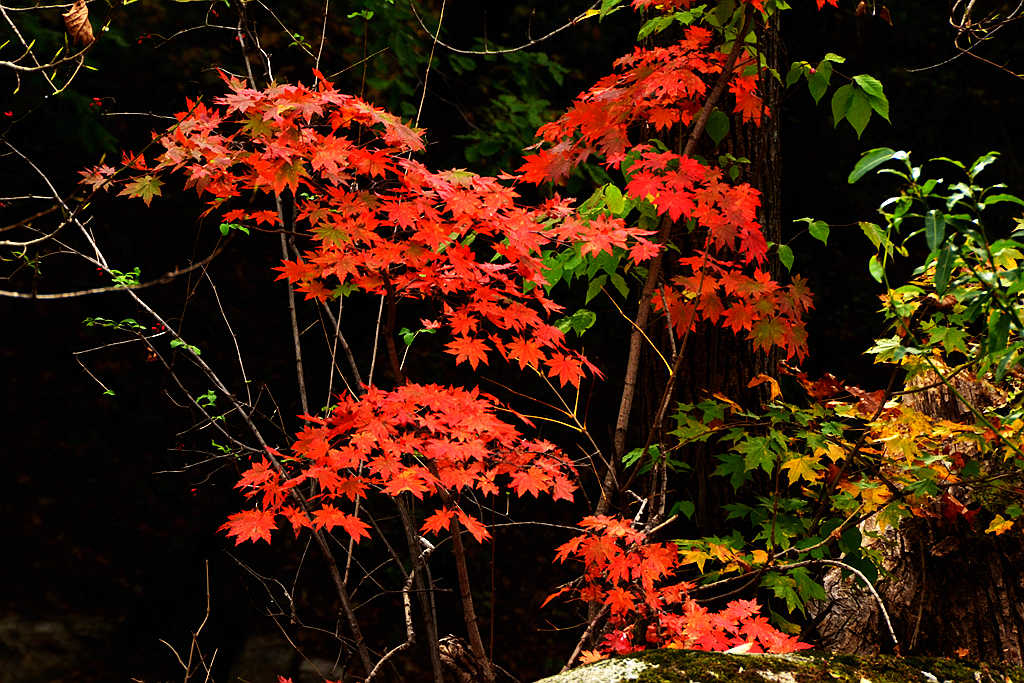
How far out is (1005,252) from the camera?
216 cm

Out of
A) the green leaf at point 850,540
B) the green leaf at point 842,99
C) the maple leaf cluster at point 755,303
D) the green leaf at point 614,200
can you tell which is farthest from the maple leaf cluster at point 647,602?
the green leaf at point 842,99

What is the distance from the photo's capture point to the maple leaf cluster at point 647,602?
232 cm

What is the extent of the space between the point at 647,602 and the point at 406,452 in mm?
820

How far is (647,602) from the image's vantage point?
7.68 ft

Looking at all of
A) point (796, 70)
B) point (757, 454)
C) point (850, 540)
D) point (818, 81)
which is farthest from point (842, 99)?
point (850, 540)

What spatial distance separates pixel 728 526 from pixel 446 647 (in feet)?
4.06

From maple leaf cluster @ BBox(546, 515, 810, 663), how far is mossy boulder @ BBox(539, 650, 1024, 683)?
86 centimetres

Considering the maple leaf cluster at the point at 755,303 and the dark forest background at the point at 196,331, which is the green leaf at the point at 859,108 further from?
the dark forest background at the point at 196,331

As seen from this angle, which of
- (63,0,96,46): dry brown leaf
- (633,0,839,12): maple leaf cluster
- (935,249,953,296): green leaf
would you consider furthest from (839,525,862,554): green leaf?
(63,0,96,46): dry brown leaf

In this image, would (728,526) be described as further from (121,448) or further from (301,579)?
(121,448)

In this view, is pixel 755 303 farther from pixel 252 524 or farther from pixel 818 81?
pixel 252 524

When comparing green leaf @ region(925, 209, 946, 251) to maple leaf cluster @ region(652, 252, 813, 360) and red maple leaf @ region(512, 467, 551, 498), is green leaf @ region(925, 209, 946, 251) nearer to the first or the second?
maple leaf cluster @ region(652, 252, 813, 360)

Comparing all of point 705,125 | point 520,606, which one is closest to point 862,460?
point 705,125

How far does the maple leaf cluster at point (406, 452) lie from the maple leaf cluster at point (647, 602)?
19 centimetres
